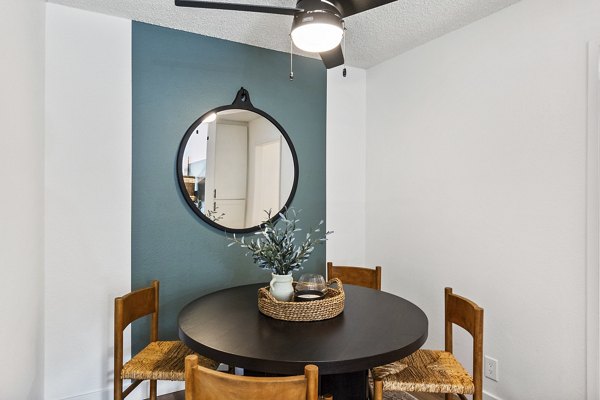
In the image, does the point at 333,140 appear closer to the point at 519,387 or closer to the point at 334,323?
the point at 334,323

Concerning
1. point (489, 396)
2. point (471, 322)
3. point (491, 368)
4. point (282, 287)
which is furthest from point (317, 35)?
point (489, 396)

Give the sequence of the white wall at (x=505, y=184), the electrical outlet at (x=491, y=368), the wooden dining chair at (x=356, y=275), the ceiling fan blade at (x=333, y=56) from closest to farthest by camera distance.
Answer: the white wall at (x=505, y=184) → the ceiling fan blade at (x=333, y=56) → the electrical outlet at (x=491, y=368) → the wooden dining chair at (x=356, y=275)

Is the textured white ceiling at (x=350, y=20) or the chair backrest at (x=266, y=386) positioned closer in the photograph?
the chair backrest at (x=266, y=386)

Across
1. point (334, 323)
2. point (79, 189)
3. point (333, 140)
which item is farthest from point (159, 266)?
point (333, 140)

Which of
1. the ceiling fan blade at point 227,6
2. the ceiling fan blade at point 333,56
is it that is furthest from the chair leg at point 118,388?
the ceiling fan blade at point 333,56

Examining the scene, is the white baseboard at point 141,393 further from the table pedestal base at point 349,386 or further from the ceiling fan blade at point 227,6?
the ceiling fan blade at point 227,6

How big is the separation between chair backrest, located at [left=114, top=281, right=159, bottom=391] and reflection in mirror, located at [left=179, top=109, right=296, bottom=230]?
2.26 feet

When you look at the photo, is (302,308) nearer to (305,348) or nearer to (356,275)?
(305,348)

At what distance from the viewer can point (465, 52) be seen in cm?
238

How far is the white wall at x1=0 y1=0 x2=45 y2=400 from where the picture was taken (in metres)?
1.34

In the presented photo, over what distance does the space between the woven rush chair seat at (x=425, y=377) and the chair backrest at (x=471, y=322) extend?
0.04 meters

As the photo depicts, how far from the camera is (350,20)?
2318mm

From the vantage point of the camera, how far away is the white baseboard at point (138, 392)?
2203 mm

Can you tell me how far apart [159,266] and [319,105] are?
1691mm
